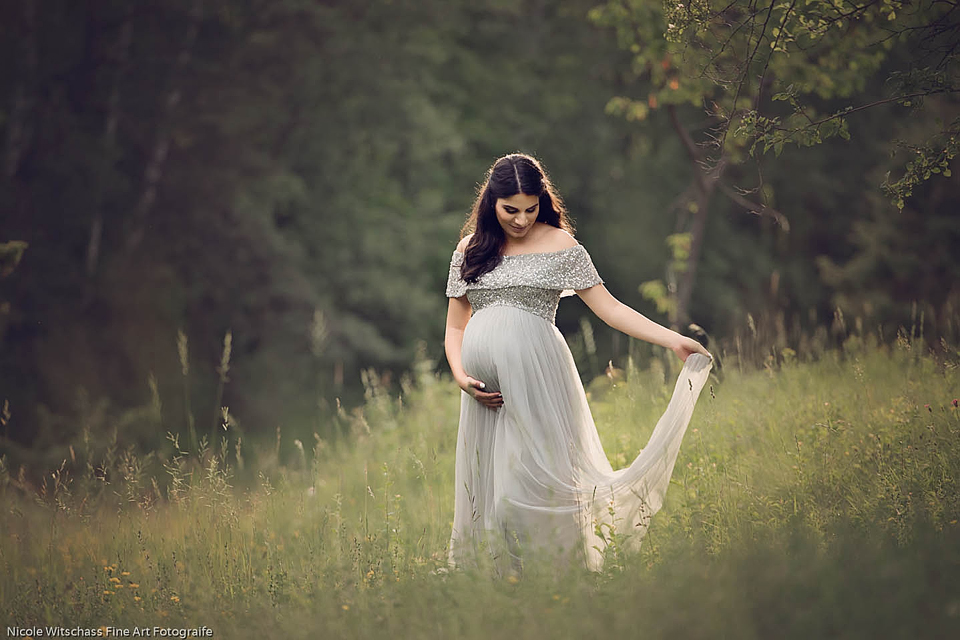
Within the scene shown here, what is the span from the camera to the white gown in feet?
12.8

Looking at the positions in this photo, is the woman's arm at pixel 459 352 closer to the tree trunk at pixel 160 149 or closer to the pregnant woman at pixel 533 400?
the pregnant woman at pixel 533 400

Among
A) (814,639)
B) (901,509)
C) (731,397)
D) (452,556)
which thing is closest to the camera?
(814,639)

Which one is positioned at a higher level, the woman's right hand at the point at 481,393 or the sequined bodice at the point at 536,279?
the sequined bodice at the point at 536,279

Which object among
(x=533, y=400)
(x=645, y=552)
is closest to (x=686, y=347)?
(x=533, y=400)

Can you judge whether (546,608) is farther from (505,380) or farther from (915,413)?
(915,413)

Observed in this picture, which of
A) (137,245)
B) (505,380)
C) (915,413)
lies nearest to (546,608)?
(505,380)

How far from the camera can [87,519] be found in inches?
179

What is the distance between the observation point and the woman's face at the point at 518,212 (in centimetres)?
398

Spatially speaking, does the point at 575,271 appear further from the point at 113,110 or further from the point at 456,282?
the point at 113,110

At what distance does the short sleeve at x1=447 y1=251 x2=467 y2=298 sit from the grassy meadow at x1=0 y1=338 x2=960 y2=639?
2.80 ft

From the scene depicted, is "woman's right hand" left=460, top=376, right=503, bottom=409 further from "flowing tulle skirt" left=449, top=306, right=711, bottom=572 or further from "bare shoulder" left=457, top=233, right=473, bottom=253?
"bare shoulder" left=457, top=233, right=473, bottom=253

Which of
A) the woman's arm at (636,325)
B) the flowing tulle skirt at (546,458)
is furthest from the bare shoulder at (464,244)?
the woman's arm at (636,325)

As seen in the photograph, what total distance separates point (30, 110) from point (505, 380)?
1198 cm

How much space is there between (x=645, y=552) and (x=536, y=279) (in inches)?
49.2
